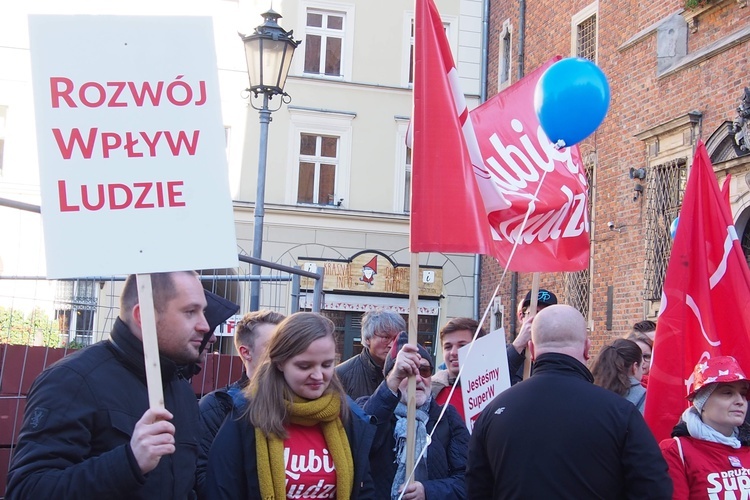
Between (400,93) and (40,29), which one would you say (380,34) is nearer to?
(400,93)

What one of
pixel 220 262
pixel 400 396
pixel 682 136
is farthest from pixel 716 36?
pixel 220 262

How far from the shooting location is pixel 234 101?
798 inches

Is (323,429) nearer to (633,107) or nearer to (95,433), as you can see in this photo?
(95,433)

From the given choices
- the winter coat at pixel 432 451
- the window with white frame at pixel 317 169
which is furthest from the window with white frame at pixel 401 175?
the winter coat at pixel 432 451

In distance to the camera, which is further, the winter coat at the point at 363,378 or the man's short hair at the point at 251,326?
the winter coat at the point at 363,378

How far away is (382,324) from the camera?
5.67 meters

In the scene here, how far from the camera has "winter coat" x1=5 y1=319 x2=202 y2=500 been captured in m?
2.64

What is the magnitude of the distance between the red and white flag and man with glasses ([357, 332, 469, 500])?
58 cm

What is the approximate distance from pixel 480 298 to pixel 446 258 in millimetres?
1169

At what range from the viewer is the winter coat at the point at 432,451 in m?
4.13

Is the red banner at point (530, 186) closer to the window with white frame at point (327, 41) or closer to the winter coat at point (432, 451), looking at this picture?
the winter coat at point (432, 451)

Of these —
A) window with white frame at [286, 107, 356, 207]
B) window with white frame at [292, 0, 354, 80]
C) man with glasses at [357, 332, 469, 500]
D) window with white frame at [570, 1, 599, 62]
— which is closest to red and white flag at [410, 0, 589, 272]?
man with glasses at [357, 332, 469, 500]

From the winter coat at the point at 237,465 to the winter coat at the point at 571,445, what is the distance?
0.52m

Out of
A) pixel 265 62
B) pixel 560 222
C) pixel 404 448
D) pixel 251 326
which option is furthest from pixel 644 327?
pixel 265 62
